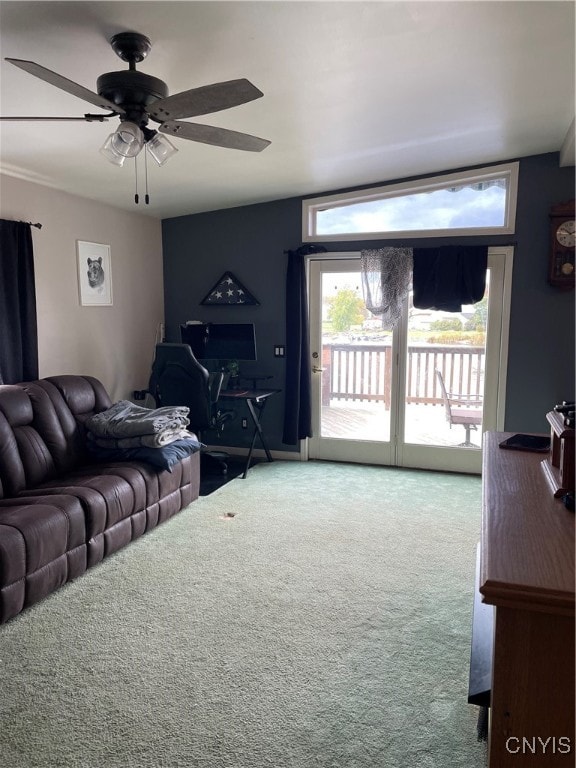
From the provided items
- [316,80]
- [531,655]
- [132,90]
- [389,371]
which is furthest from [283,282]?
[531,655]

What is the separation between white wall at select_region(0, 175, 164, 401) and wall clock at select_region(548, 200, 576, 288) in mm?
3672

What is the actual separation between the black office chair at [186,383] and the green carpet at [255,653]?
102 centimetres

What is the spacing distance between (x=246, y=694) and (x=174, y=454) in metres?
1.84

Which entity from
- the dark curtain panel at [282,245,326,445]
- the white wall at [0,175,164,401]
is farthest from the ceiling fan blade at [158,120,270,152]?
the dark curtain panel at [282,245,326,445]

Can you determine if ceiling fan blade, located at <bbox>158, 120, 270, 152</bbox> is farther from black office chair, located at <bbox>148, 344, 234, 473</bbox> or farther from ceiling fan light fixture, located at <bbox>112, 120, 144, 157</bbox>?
Result: black office chair, located at <bbox>148, 344, 234, 473</bbox>

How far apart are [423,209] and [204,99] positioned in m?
3.11

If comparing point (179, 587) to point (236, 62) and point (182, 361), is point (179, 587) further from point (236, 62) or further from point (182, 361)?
point (236, 62)

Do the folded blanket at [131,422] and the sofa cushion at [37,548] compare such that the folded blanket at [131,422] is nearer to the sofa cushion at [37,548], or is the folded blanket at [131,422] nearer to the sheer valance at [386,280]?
the sofa cushion at [37,548]

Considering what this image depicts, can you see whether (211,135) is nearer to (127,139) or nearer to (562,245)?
(127,139)

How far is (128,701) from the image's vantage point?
6.44ft

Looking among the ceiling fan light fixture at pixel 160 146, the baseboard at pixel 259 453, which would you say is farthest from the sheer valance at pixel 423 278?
the ceiling fan light fixture at pixel 160 146

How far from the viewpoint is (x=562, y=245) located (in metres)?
4.25

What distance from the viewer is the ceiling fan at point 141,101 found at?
6.55 feet

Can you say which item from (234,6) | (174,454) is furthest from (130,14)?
(174,454)
